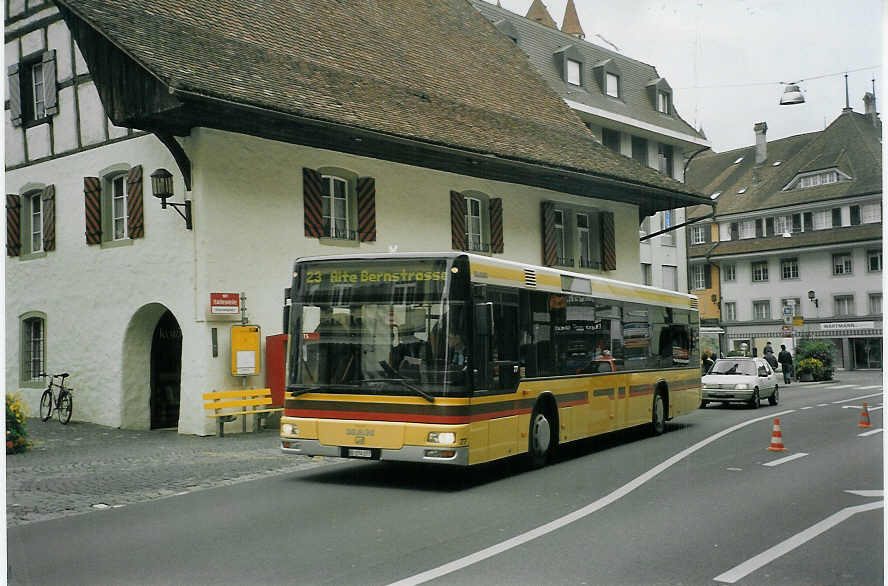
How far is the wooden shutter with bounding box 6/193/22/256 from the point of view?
64.5ft

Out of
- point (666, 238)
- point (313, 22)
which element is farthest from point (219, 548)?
point (666, 238)

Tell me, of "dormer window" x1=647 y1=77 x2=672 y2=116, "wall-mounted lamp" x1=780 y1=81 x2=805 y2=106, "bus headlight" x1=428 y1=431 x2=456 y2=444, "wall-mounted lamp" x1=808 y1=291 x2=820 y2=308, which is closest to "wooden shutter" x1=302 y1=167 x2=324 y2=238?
"bus headlight" x1=428 y1=431 x2=456 y2=444

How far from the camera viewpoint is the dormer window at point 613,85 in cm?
3378

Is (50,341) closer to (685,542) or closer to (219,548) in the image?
(219,548)

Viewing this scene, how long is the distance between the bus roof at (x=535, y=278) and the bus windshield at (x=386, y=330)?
96mm

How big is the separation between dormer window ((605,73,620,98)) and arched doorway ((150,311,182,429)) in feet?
64.7

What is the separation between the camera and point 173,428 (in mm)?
19000

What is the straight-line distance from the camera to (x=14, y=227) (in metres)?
19.9

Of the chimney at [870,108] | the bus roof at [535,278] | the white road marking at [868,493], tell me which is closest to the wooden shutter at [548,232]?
the bus roof at [535,278]

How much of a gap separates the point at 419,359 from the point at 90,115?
1184cm

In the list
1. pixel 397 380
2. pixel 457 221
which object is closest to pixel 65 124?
pixel 457 221

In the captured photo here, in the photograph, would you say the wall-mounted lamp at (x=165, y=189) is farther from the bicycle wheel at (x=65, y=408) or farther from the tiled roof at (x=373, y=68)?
the bicycle wheel at (x=65, y=408)

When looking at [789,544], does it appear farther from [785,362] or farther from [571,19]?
[785,362]

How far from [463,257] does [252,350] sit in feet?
27.5
